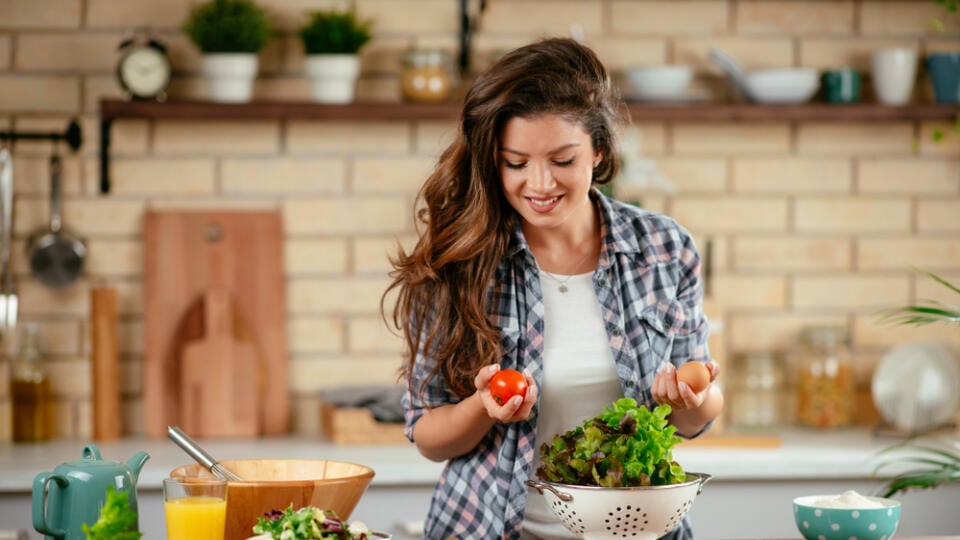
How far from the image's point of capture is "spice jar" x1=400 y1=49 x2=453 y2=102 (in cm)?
326

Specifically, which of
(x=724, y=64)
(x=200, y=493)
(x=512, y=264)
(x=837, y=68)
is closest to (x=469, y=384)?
(x=512, y=264)

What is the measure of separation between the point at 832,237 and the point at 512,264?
5.54ft

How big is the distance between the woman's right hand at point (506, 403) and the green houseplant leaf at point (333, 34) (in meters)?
1.65

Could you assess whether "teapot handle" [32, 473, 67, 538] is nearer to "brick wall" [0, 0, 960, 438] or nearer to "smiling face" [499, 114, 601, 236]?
"smiling face" [499, 114, 601, 236]

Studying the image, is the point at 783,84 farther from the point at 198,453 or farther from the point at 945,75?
the point at 198,453

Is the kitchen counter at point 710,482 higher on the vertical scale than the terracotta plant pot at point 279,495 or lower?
lower

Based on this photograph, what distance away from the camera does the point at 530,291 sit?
2100 mm

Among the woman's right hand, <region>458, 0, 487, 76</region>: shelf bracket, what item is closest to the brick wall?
<region>458, 0, 487, 76</region>: shelf bracket

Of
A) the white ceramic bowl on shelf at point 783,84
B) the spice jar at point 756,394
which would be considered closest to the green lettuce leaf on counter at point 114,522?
the spice jar at point 756,394

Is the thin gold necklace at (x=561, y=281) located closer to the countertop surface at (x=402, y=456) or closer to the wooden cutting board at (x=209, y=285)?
the countertop surface at (x=402, y=456)

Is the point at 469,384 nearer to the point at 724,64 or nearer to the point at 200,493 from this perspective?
the point at 200,493

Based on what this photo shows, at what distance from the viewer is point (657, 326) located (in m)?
2.11

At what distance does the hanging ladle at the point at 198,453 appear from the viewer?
5.42 feet

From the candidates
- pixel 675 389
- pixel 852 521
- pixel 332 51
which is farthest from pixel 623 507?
pixel 332 51
